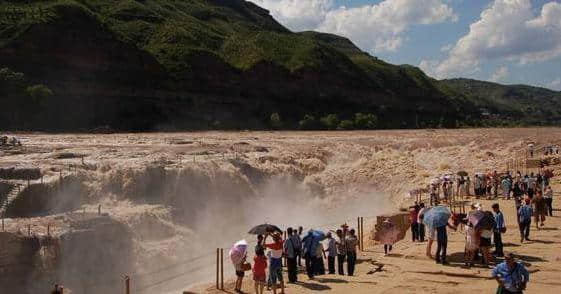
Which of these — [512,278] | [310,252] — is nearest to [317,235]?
[310,252]

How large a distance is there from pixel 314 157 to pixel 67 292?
20.2 m

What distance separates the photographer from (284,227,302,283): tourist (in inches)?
470

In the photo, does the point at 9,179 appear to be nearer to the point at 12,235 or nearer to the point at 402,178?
the point at 12,235

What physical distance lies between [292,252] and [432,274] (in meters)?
2.82

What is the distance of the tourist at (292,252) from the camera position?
11.9 metres

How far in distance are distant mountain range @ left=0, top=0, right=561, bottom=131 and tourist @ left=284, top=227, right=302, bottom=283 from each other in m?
47.7

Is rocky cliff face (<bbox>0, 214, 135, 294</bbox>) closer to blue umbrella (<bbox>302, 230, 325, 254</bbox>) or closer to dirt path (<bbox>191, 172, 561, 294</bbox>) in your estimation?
dirt path (<bbox>191, 172, 561, 294</bbox>)

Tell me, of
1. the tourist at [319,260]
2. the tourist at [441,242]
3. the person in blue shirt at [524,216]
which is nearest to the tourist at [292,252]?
the tourist at [319,260]

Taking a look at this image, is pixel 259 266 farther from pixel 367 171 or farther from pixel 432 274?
pixel 367 171

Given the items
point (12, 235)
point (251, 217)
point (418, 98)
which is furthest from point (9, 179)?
point (418, 98)

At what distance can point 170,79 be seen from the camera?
7162 centimetres

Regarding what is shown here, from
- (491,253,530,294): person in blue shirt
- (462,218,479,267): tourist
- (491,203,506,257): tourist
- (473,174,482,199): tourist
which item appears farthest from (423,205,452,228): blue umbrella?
(473,174,482,199): tourist

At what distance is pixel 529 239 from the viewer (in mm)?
14242

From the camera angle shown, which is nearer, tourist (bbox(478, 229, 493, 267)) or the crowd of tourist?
the crowd of tourist
